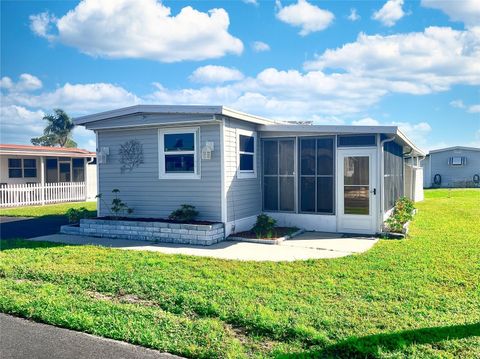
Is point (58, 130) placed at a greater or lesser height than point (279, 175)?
greater

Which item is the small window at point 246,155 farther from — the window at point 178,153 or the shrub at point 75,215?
the shrub at point 75,215

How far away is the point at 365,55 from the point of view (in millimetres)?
11188

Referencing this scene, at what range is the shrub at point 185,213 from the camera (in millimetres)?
8797

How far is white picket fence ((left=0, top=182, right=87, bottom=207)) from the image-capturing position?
1697 cm

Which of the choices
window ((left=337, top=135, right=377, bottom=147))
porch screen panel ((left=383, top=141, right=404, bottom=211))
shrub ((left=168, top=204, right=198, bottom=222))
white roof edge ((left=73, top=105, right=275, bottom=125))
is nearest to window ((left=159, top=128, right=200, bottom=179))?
white roof edge ((left=73, top=105, right=275, bottom=125))

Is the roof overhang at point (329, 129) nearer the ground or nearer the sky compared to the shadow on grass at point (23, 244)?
nearer the sky

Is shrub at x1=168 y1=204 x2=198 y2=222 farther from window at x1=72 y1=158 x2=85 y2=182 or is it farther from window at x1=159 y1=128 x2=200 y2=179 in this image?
window at x1=72 y1=158 x2=85 y2=182

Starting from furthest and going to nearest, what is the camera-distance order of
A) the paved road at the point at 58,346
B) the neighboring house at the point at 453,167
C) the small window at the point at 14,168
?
the neighboring house at the point at 453,167, the small window at the point at 14,168, the paved road at the point at 58,346

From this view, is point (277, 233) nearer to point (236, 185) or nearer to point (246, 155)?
point (236, 185)

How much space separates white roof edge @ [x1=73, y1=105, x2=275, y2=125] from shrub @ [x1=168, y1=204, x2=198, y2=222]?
2107mm

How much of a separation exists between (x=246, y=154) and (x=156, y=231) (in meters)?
2.81

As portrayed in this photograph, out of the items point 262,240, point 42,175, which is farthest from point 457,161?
point 42,175

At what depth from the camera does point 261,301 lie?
4570mm

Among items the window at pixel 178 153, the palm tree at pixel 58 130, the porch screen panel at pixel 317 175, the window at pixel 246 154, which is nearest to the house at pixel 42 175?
the window at pixel 178 153
